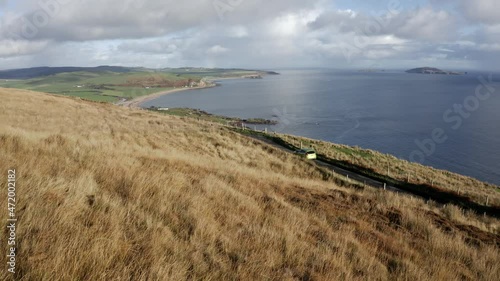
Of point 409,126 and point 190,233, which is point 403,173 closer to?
point 190,233

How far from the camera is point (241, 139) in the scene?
128ft

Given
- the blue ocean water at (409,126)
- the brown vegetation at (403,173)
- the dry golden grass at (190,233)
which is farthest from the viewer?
the blue ocean water at (409,126)

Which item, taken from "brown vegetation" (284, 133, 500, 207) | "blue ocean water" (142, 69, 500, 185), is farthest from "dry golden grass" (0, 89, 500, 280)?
"blue ocean water" (142, 69, 500, 185)

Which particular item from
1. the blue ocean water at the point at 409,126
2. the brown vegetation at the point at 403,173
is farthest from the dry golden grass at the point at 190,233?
the blue ocean water at the point at 409,126

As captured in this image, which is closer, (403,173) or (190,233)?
(190,233)

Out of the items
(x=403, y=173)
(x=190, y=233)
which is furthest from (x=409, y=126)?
(x=190, y=233)

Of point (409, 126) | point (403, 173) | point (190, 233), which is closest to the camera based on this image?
point (190, 233)

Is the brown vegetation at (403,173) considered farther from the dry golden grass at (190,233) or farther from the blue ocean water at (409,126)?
the dry golden grass at (190,233)

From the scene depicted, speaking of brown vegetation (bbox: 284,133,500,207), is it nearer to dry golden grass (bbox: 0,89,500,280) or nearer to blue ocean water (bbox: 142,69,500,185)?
blue ocean water (bbox: 142,69,500,185)

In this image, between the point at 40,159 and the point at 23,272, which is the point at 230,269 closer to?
the point at 23,272

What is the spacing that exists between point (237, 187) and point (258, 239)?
4.82 meters

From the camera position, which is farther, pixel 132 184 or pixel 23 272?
pixel 132 184

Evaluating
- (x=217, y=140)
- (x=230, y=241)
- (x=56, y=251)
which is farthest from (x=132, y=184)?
(x=217, y=140)

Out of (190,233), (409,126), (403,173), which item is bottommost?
(403,173)
